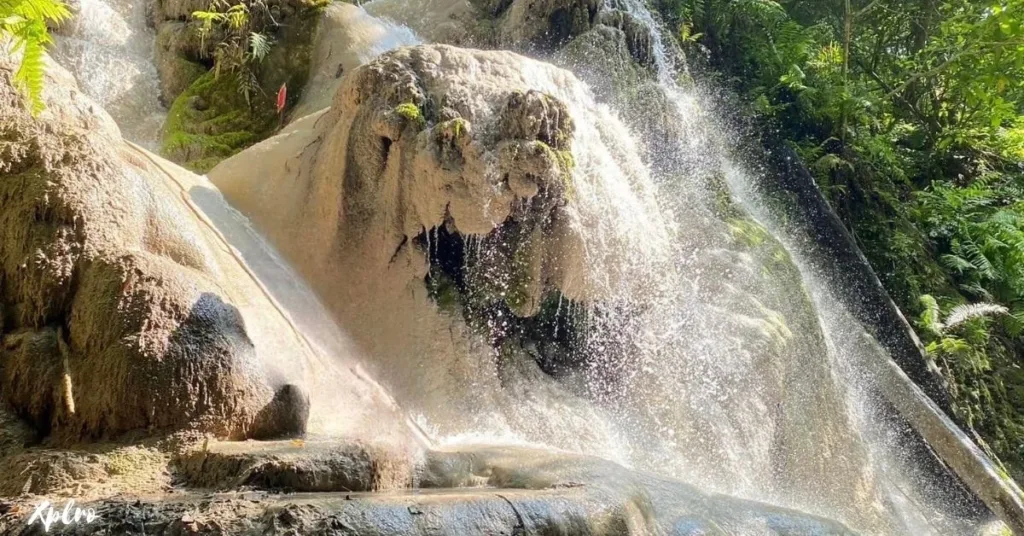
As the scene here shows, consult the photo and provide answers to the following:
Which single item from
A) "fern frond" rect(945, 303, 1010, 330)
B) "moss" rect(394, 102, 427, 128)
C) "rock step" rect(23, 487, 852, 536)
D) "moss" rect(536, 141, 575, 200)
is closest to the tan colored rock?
"moss" rect(394, 102, 427, 128)

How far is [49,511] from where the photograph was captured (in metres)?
1.90

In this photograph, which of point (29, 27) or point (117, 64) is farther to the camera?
point (117, 64)

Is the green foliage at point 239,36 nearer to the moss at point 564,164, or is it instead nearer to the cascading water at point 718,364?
the cascading water at point 718,364

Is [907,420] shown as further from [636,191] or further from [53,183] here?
[53,183]

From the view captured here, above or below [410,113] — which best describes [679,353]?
below

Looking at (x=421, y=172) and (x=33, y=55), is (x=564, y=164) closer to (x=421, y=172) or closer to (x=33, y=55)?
(x=421, y=172)

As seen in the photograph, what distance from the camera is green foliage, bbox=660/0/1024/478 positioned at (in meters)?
9.87

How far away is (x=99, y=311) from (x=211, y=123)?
4864 mm

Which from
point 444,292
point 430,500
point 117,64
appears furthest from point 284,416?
point 117,64

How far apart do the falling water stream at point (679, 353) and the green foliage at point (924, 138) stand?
1.90m

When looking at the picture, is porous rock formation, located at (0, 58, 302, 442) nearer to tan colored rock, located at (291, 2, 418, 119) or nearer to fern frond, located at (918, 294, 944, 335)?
tan colored rock, located at (291, 2, 418, 119)

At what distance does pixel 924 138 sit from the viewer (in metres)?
12.8

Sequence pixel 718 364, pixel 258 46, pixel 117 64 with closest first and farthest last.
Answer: pixel 718 364, pixel 258 46, pixel 117 64

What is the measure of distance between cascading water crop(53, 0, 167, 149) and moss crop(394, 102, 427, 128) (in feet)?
12.3
